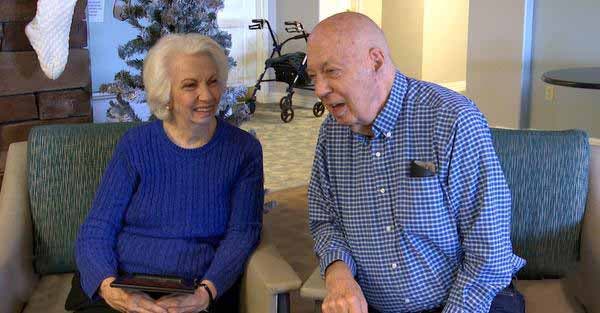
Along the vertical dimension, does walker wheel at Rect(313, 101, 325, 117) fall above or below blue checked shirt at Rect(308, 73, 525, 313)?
below

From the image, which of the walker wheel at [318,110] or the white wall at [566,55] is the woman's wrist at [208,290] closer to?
the white wall at [566,55]

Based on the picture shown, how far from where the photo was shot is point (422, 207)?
1.55 metres

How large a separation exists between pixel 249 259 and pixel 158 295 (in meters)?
0.25

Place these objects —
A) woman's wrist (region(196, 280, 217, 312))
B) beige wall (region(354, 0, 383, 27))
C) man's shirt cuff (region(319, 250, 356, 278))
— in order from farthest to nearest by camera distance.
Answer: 1. beige wall (region(354, 0, 383, 27))
2. woman's wrist (region(196, 280, 217, 312))
3. man's shirt cuff (region(319, 250, 356, 278))

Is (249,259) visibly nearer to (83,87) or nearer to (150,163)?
(150,163)

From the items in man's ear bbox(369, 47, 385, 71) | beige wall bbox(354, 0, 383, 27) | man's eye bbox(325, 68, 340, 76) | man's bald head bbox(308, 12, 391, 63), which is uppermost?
beige wall bbox(354, 0, 383, 27)

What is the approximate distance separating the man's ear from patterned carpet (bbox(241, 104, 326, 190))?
3.06m

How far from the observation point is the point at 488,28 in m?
5.94

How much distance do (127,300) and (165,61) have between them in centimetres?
64

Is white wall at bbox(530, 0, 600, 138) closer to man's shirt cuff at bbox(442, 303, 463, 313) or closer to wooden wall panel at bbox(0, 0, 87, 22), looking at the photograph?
wooden wall panel at bbox(0, 0, 87, 22)

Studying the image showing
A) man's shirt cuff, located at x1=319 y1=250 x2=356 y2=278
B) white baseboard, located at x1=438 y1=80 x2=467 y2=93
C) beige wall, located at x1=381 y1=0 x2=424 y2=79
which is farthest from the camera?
white baseboard, located at x1=438 y1=80 x2=467 y2=93

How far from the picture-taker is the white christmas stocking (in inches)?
100

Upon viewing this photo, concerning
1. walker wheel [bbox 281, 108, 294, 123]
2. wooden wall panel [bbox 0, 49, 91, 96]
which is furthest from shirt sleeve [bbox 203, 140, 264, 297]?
walker wheel [bbox 281, 108, 294, 123]

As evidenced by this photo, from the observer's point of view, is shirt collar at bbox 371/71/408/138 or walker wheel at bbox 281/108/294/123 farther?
walker wheel at bbox 281/108/294/123
